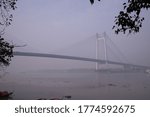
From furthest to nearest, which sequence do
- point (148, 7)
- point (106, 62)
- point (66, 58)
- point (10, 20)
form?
point (106, 62)
point (66, 58)
point (10, 20)
point (148, 7)

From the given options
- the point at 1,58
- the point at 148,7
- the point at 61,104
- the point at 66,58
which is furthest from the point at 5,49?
the point at 66,58

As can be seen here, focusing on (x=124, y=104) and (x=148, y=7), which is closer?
(x=124, y=104)

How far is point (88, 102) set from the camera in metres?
1.80

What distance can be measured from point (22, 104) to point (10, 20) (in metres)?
1.19

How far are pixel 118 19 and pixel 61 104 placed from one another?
41.9 inches

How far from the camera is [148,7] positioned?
2.11m

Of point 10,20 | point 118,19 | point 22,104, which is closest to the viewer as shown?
point 22,104

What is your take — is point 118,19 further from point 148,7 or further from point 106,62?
point 106,62

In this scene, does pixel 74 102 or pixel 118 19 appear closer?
pixel 74 102

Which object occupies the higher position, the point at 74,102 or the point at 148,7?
the point at 148,7

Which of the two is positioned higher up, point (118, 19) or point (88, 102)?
point (118, 19)

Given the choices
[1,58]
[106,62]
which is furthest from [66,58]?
[1,58]

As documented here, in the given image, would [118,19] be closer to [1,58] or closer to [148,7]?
[148,7]

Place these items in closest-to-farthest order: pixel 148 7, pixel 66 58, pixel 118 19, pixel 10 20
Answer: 1. pixel 148 7
2. pixel 118 19
3. pixel 10 20
4. pixel 66 58
